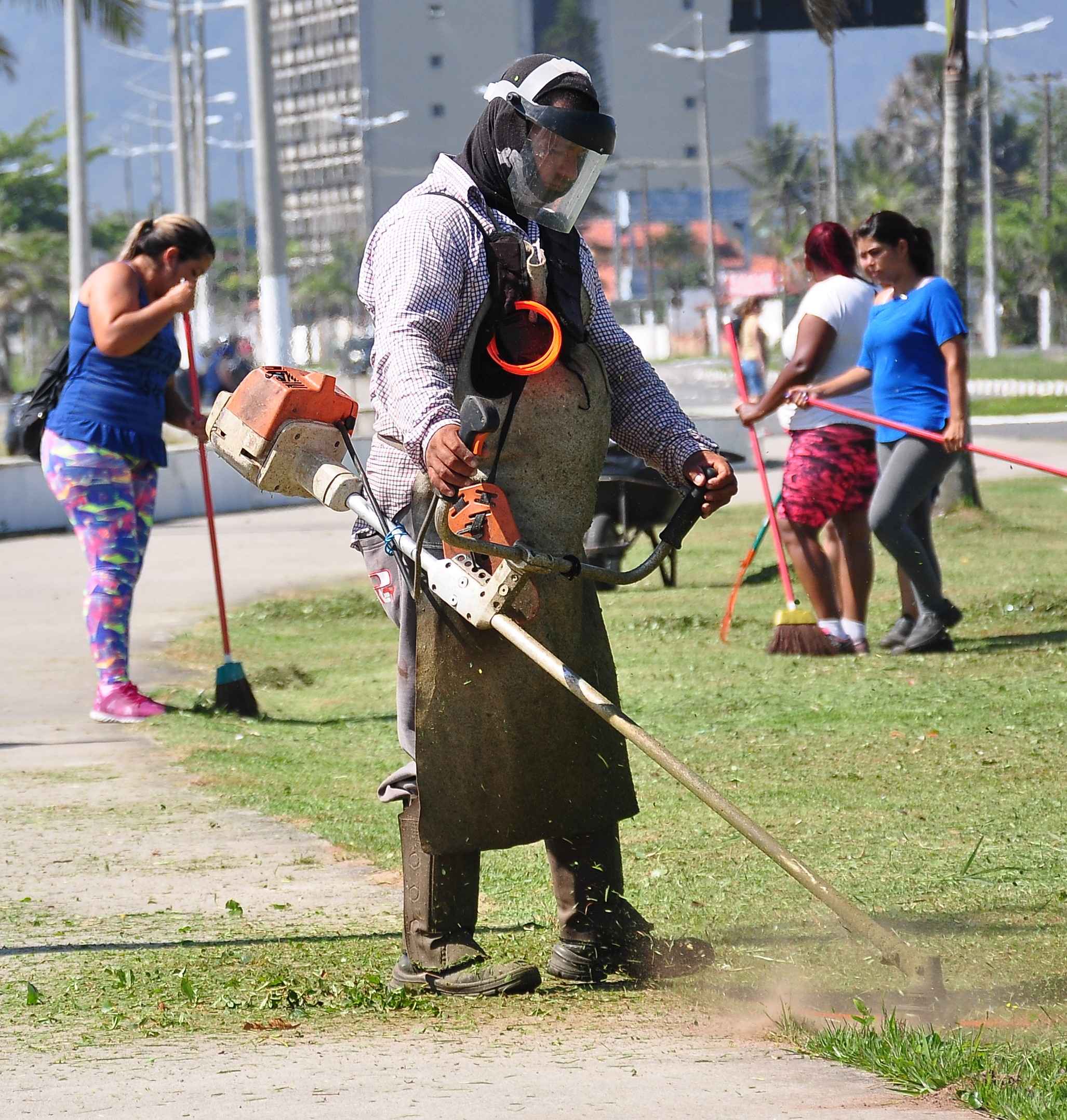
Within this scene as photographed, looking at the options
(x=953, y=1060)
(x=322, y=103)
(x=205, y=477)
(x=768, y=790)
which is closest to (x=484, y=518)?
(x=953, y=1060)

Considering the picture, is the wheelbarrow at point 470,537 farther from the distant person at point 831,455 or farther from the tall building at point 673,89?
the tall building at point 673,89

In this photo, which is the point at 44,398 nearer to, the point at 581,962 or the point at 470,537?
the point at 470,537

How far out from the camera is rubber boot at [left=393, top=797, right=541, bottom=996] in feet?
13.6

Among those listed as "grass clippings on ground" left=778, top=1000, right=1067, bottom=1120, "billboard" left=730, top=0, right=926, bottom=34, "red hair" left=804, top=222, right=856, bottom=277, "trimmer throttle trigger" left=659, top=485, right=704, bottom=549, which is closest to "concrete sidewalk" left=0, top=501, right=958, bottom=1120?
"grass clippings on ground" left=778, top=1000, right=1067, bottom=1120

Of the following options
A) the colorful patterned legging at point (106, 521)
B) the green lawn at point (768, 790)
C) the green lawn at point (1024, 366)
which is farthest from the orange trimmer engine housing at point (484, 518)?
the green lawn at point (1024, 366)

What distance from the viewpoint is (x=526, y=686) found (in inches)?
163

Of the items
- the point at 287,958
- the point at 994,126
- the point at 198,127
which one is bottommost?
the point at 287,958

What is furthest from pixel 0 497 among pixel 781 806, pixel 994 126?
pixel 994 126

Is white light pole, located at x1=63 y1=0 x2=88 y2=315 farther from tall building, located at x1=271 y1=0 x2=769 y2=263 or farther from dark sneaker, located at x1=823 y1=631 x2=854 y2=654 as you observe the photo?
tall building, located at x1=271 y1=0 x2=769 y2=263

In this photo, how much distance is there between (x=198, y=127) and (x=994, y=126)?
77611mm

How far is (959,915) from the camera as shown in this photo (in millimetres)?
4477

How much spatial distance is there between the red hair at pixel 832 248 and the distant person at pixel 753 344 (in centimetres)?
1117

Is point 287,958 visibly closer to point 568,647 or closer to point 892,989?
point 568,647

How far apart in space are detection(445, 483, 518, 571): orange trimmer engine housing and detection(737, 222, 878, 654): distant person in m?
4.63
